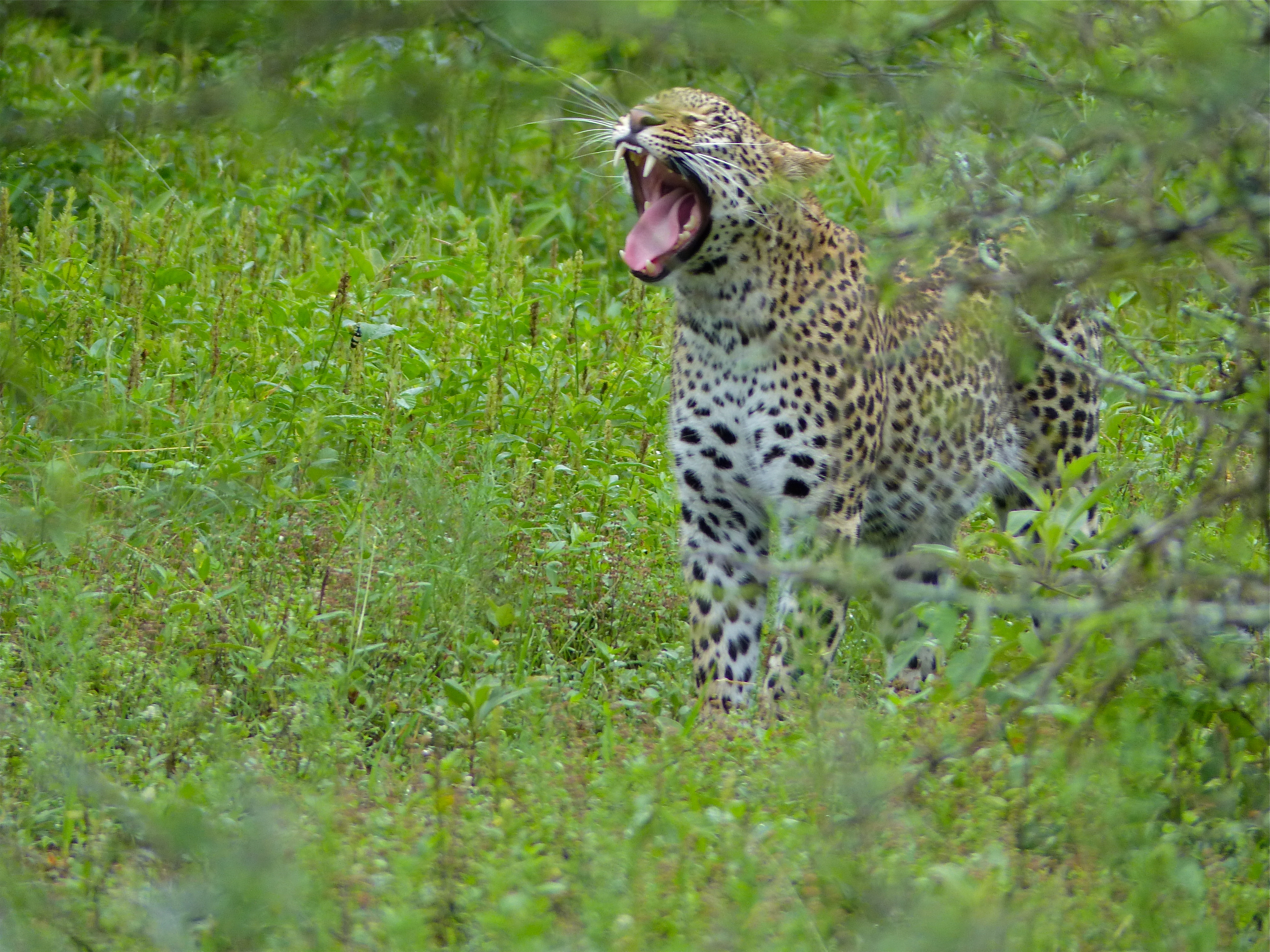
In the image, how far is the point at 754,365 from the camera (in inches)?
212

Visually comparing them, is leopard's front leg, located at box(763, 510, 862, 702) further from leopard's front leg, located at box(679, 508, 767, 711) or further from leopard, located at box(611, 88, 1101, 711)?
leopard's front leg, located at box(679, 508, 767, 711)

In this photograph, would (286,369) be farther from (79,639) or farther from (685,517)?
(79,639)

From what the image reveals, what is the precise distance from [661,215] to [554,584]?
4.28 ft

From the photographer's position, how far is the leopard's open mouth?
5.29m

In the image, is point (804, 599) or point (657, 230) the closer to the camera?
point (804, 599)

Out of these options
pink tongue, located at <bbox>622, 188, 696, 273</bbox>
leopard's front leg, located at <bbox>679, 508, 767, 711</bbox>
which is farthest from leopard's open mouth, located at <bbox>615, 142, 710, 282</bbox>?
leopard's front leg, located at <bbox>679, 508, 767, 711</bbox>

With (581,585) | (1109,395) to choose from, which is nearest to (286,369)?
(581,585)

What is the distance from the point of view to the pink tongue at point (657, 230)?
5270 mm

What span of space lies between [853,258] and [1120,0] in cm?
275

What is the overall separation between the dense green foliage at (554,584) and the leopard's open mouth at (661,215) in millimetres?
433

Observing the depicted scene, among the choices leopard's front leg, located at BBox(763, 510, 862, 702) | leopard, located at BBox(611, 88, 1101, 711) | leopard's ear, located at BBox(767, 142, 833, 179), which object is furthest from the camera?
leopard's ear, located at BBox(767, 142, 833, 179)

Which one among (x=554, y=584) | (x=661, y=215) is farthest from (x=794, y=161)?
(x=554, y=584)

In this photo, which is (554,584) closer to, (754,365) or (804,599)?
(804,599)

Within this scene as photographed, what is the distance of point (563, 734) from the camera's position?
4543mm
